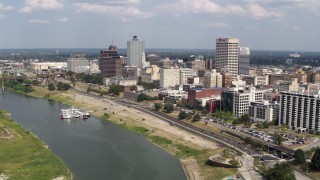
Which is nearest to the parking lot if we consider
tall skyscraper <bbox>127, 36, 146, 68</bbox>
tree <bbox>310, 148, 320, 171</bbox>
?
tree <bbox>310, 148, 320, 171</bbox>

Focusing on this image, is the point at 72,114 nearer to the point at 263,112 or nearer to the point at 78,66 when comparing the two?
the point at 263,112

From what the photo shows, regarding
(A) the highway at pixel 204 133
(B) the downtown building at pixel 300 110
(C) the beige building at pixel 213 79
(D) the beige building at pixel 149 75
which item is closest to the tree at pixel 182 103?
(A) the highway at pixel 204 133

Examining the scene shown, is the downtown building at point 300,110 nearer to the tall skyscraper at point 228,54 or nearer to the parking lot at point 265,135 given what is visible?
the parking lot at point 265,135

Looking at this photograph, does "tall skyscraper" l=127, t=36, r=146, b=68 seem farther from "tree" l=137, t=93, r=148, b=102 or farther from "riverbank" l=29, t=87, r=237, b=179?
"tree" l=137, t=93, r=148, b=102

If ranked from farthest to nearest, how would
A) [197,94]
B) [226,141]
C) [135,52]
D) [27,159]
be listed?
[135,52]
[197,94]
[226,141]
[27,159]

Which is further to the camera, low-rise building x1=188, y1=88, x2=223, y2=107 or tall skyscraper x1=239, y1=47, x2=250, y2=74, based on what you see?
tall skyscraper x1=239, y1=47, x2=250, y2=74

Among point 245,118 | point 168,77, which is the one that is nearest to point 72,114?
point 245,118

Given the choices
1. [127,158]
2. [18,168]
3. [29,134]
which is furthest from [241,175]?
[29,134]
